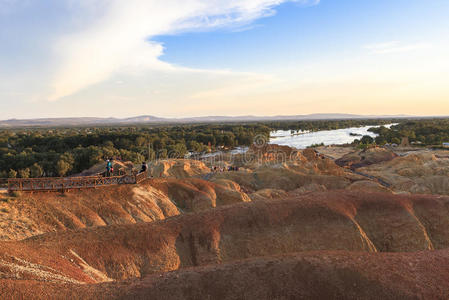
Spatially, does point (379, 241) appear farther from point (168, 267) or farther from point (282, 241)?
point (168, 267)

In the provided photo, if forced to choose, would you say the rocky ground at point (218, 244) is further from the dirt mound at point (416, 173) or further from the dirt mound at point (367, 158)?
the dirt mound at point (367, 158)

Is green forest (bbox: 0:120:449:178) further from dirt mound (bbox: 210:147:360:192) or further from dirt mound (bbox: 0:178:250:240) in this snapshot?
dirt mound (bbox: 210:147:360:192)

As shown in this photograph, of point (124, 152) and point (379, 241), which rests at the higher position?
point (124, 152)

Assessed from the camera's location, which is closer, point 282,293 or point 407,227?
point 282,293

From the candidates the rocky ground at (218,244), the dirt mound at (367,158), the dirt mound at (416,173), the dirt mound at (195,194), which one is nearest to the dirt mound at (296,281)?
the rocky ground at (218,244)

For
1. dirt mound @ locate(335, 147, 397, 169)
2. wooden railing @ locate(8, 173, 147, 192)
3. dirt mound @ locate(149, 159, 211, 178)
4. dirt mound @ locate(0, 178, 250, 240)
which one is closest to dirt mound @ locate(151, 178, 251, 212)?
dirt mound @ locate(0, 178, 250, 240)

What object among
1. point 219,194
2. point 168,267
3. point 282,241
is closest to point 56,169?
point 219,194
